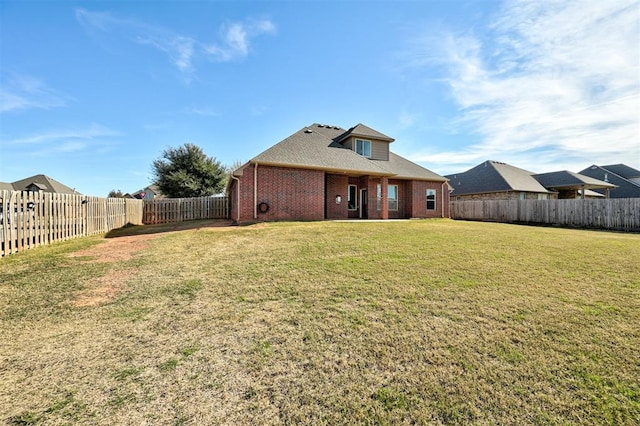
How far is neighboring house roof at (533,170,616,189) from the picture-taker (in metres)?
27.8

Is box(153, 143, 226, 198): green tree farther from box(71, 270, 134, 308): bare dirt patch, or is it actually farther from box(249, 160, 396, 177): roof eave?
box(71, 270, 134, 308): bare dirt patch

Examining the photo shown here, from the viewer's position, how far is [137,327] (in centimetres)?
386

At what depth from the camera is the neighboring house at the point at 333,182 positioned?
1399cm

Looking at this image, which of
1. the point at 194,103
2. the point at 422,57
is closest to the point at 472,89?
the point at 422,57

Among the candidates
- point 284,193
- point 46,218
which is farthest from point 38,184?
point 284,193

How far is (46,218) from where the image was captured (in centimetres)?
902

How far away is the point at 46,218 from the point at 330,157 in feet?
42.0

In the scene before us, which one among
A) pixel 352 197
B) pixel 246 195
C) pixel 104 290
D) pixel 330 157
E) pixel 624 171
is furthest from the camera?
pixel 624 171

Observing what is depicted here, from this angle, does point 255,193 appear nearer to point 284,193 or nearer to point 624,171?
point 284,193

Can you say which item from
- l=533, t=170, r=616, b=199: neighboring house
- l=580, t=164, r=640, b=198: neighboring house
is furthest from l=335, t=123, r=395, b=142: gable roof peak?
l=580, t=164, r=640, b=198: neighboring house

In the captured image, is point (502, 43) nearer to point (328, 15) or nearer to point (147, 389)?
point (328, 15)

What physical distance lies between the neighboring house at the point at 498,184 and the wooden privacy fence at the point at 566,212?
522 centimetres

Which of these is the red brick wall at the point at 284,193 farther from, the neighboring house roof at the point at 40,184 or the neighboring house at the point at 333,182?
the neighboring house roof at the point at 40,184

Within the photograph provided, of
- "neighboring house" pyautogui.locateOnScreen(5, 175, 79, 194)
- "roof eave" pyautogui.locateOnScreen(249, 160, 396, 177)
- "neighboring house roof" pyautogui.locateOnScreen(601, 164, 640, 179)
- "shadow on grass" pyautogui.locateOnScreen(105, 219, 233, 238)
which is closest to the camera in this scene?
"shadow on grass" pyautogui.locateOnScreen(105, 219, 233, 238)
